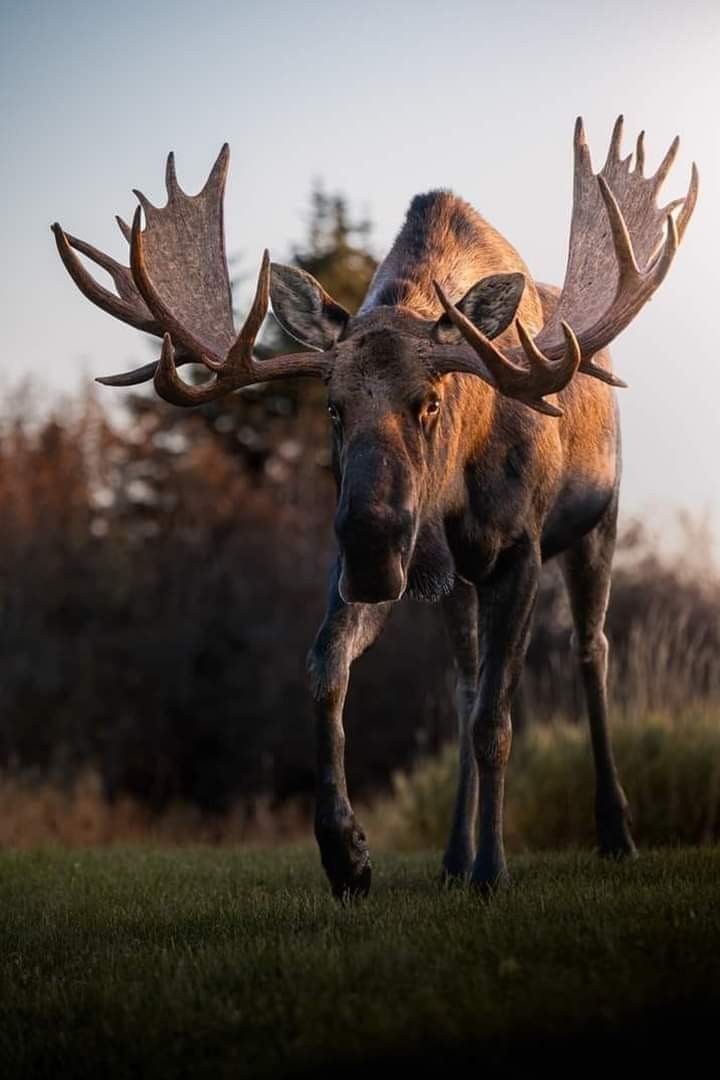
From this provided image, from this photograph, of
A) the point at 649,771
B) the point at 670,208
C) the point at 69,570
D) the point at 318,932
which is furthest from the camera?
the point at 69,570

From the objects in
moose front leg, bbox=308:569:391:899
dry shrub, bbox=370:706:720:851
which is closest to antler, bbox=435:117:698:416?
moose front leg, bbox=308:569:391:899

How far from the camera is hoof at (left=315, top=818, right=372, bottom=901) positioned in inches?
251

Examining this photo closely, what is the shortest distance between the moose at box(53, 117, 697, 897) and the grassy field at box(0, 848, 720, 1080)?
30.4 inches

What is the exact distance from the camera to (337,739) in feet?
21.8

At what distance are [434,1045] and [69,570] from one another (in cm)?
2024

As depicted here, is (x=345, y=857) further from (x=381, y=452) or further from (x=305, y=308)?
(x=305, y=308)

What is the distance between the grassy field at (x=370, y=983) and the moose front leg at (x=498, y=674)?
1.10ft

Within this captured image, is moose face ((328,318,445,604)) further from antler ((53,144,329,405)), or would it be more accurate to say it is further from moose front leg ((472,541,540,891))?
moose front leg ((472,541,540,891))

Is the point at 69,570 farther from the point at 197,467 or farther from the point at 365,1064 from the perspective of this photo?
the point at 365,1064

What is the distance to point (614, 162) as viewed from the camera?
25.6 ft

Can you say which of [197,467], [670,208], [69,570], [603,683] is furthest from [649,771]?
[197,467]

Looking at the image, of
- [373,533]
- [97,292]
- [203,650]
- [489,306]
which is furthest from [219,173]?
[203,650]

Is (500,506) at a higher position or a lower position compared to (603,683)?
higher

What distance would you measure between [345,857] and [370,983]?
1.75 metres
